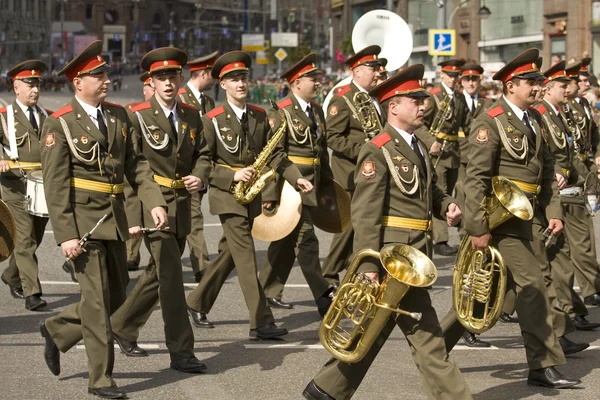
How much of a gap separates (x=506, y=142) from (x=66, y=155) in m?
2.79

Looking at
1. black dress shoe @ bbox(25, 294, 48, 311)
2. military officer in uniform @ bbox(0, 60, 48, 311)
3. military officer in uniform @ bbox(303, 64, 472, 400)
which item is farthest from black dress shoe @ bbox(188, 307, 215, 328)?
military officer in uniform @ bbox(303, 64, 472, 400)

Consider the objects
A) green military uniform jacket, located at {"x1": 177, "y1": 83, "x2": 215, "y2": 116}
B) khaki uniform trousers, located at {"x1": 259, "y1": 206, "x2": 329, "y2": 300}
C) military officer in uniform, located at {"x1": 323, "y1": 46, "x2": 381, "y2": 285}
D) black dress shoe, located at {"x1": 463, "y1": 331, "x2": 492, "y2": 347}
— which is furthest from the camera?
green military uniform jacket, located at {"x1": 177, "y1": 83, "x2": 215, "y2": 116}

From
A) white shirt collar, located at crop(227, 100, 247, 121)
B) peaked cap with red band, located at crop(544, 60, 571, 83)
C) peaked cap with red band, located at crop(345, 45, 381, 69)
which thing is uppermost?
peaked cap with red band, located at crop(345, 45, 381, 69)

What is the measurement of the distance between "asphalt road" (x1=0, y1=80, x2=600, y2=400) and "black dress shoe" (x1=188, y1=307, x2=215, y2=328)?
65mm

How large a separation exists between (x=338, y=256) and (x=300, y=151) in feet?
3.77

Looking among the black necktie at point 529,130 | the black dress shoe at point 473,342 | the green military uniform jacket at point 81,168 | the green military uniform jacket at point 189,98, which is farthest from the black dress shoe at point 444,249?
the green military uniform jacket at point 81,168

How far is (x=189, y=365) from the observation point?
8820 mm

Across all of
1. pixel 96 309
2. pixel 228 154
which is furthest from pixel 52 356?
pixel 228 154

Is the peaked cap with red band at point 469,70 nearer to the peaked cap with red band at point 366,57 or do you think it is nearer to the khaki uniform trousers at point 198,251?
the peaked cap with red band at point 366,57

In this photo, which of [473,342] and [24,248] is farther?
[24,248]

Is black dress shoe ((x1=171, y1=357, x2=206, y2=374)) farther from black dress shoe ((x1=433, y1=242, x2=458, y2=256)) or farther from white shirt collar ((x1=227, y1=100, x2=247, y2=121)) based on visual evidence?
black dress shoe ((x1=433, y1=242, x2=458, y2=256))

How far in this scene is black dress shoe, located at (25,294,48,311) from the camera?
37.2ft

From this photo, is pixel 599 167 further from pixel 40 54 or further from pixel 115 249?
pixel 40 54

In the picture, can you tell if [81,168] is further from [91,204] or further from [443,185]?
[443,185]
